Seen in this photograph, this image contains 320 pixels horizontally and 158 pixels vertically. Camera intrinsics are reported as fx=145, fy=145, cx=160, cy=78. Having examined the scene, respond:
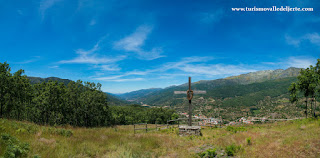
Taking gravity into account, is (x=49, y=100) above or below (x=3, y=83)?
below

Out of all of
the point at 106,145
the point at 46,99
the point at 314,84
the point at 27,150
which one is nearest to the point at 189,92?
the point at 106,145

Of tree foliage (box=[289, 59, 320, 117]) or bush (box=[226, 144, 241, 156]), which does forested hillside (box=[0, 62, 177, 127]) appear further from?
tree foliage (box=[289, 59, 320, 117])

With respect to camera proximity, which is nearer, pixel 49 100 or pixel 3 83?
pixel 3 83

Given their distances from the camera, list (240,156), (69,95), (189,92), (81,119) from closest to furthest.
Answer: (240,156) → (189,92) → (69,95) → (81,119)

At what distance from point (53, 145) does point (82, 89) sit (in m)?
36.0

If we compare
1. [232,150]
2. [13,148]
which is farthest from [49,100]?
[232,150]

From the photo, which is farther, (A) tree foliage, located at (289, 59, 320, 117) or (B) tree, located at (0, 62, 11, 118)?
(B) tree, located at (0, 62, 11, 118)

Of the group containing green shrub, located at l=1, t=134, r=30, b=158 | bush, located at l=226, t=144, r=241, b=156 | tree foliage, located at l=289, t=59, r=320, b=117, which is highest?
tree foliage, located at l=289, t=59, r=320, b=117

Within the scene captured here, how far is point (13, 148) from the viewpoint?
4.31 m

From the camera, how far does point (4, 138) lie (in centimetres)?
514

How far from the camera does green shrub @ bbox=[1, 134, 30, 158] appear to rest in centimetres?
417

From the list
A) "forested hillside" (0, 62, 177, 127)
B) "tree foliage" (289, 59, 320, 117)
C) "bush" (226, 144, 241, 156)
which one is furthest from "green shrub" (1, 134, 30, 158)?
"forested hillside" (0, 62, 177, 127)

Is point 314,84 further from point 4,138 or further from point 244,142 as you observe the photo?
point 4,138

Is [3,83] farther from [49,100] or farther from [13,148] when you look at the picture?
[13,148]
